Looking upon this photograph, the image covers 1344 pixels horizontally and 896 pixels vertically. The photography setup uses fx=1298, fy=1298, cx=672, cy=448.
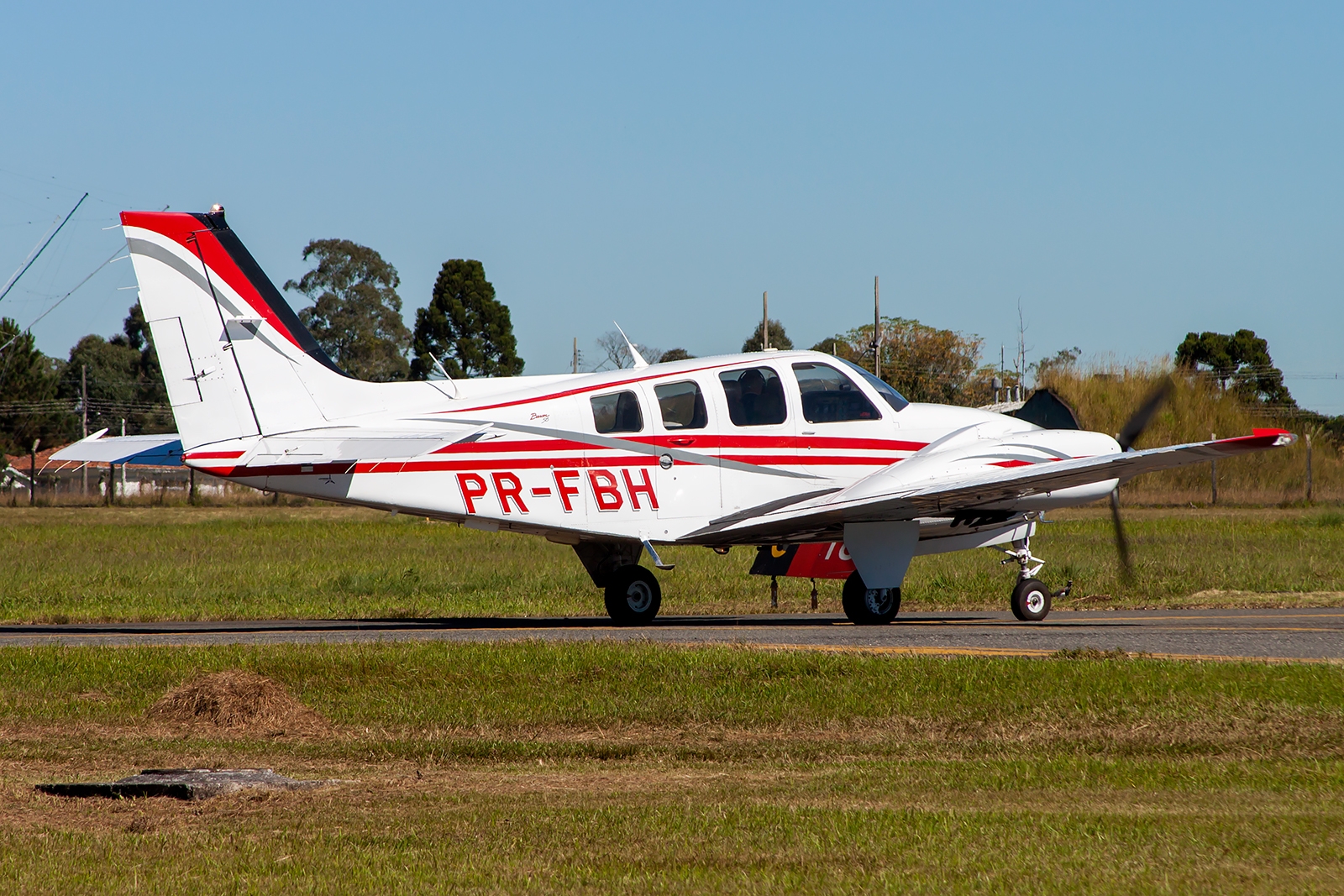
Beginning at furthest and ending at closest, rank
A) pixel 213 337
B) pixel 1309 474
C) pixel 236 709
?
pixel 1309 474 → pixel 213 337 → pixel 236 709

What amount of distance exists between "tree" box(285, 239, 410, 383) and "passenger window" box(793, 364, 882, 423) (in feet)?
259

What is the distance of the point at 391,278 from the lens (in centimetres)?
9694

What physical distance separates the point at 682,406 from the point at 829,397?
1907 mm

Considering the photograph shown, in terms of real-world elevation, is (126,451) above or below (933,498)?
above

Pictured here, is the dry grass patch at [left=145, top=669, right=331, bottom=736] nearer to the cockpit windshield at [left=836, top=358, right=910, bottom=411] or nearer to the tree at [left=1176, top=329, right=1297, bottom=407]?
the cockpit windshield at [left=836, top=358, right=910, bottom=411]

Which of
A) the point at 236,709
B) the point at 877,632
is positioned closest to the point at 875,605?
the point at 877,632

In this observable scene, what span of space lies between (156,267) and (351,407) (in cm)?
275

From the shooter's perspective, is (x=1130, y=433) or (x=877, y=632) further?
(x=1130, y=433)

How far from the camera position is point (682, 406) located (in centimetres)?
1578

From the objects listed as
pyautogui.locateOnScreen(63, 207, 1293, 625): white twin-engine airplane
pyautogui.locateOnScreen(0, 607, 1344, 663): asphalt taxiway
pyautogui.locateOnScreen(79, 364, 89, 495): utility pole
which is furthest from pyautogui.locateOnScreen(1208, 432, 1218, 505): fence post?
pyautogui.locateOnScreen(79, 364, 89, 495): utility pole

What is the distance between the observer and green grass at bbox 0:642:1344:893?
6129 millimetres

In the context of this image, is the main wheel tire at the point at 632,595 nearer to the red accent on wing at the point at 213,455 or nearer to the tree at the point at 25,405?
the red accent on wing at the point at 213,455

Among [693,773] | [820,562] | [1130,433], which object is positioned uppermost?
[1130,433]

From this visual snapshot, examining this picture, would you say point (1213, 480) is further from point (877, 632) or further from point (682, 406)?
point (682, 406)
